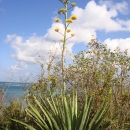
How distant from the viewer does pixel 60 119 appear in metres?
5.13

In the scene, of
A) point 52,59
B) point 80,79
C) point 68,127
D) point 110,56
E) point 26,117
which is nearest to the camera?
point 68,127

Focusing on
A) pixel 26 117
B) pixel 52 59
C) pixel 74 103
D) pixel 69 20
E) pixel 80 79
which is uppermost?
pixel 69 20

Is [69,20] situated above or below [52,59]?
above

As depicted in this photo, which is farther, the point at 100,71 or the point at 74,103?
the point at 100,71

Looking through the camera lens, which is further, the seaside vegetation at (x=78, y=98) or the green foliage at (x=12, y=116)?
the green foliage at (x=12, y=116)

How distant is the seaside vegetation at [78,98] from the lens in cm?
499

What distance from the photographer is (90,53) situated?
303 inches

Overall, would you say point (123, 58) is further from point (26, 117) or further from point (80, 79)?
point (26, 117)

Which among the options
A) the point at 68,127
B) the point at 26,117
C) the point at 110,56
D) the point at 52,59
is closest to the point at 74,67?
the point at 52,59

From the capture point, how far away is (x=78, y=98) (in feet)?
23.9

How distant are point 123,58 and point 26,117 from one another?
14.6ft

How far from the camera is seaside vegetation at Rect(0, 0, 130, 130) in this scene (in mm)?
4988

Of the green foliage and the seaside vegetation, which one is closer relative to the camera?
Answer: the seaside vegetation

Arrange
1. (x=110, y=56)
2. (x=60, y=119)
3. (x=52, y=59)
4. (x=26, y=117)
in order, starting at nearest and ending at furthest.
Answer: (x=60, y=119), (x=26, y=117), (x=52, y=59), (x=110, y=56)
